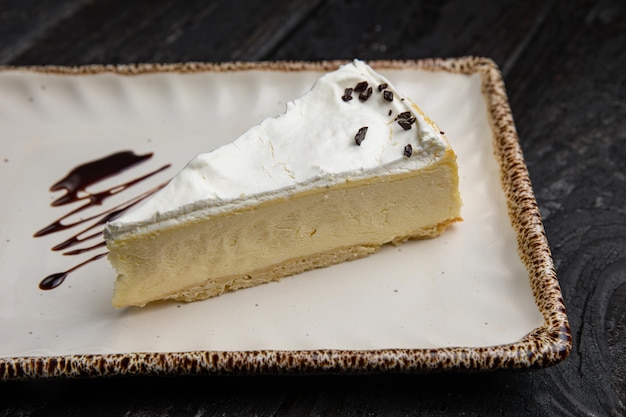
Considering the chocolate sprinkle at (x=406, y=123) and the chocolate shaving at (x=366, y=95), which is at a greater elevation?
the chocolate shaving at (x=366, y=95)

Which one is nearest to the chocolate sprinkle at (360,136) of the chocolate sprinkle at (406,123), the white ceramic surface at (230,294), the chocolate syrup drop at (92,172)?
the chocolate sprinkle at (406,123)

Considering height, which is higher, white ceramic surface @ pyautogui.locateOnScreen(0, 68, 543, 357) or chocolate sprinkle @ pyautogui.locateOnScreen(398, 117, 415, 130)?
chocolate sprinkle @ pyautogui.locateOnScreen(398, 117, 415, 130)

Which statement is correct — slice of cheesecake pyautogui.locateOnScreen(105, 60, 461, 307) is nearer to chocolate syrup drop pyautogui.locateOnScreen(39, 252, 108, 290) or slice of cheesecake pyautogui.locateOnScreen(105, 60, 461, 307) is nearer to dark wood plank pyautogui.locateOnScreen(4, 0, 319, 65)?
chocolate syrup drop pyautogui.locateOnScreen(39, 252, 108, 290)

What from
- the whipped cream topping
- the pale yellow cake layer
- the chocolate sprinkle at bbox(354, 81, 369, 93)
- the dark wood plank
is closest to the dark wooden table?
the dark wood plank

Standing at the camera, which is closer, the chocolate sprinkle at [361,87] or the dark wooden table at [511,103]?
the dark wooden table at [511,103]

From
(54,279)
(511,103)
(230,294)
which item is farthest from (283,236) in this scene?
(511,103)

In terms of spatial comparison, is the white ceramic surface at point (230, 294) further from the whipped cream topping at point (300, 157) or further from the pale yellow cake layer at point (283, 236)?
the whipped cream topping at point (300, 157)
